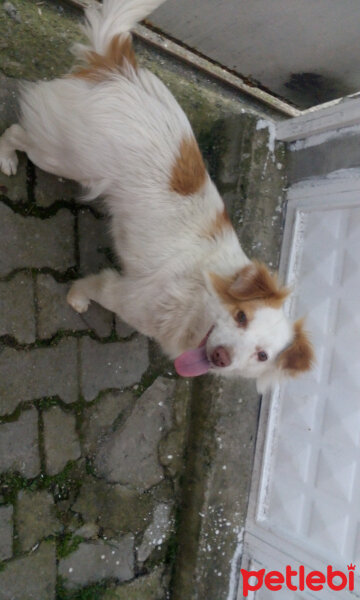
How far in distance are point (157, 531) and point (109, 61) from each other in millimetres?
2670

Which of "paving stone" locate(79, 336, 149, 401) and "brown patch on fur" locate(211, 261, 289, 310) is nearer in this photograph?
"brown patch on fur" locate(211, 261, 289, 310)

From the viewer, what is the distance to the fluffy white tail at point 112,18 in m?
2.30

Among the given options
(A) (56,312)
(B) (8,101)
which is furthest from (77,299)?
(B) (8,101)

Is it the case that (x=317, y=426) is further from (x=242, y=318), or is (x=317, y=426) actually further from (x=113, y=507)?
(x=113, y=507)

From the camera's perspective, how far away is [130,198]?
2.36 m

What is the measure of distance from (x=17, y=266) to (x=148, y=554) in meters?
1.91

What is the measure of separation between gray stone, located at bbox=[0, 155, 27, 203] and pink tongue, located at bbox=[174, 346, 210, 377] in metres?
1.24

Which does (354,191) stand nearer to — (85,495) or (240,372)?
(240,372)

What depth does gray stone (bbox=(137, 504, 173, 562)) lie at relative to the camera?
305 cm

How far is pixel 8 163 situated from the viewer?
102 inches

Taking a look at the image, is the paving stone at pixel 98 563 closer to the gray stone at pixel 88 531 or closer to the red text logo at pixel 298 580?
the gray stone at pixel 88 531

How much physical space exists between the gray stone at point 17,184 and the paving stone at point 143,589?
2.28 metres

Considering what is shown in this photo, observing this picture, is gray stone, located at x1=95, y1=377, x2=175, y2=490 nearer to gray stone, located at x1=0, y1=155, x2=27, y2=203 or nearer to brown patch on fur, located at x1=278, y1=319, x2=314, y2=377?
brown patch on fur, located at x1=278, y1=319, x2=314, y2=377

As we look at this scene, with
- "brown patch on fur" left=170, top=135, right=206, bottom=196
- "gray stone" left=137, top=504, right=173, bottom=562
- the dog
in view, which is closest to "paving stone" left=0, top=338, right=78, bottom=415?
the dog
